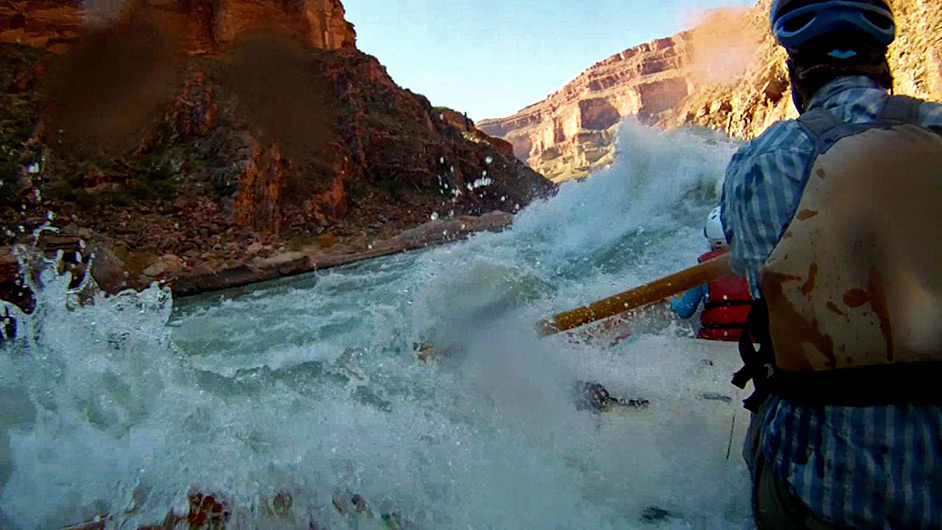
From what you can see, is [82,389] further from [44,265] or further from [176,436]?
[44,265]

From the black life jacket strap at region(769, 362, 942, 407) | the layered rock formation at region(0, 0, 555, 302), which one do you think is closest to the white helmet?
the black life jacket strap at region(769, 362, 942, 407)

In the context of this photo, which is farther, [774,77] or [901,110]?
[774,77]

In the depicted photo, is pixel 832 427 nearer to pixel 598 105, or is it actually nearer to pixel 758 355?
pixel 758 355

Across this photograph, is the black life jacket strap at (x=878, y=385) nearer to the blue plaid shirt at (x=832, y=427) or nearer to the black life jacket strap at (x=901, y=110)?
the blue plaid shirt at (x=832, y=427)

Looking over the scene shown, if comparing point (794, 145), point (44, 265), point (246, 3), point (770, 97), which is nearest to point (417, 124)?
point (246, 3)

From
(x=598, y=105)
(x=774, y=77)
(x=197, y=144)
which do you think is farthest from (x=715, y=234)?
(x=598, y=105)

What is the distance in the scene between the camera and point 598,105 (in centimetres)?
10281

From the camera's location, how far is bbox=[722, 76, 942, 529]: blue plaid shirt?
30.1 inches

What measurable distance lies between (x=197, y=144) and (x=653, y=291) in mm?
21383

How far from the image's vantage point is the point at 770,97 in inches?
721

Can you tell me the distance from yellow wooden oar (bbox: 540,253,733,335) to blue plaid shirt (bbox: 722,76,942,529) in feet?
3.16

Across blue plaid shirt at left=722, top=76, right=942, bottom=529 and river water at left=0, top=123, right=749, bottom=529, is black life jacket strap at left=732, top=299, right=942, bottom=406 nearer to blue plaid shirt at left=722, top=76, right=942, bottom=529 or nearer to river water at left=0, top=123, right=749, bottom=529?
blue plaid shirt at left=722, top=76, right=942, bottom=529

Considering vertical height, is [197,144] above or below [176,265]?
above

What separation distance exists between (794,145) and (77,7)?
1152 inches
